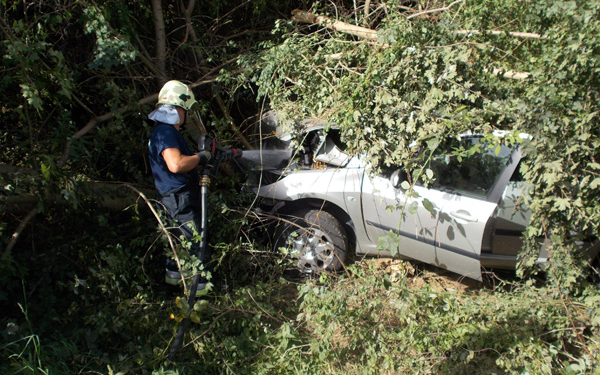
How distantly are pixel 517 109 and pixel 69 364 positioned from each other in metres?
3.88

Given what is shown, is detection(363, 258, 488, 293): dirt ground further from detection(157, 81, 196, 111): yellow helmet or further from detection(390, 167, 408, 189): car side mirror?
detection(157, 81, 196, 111): yellow helmet

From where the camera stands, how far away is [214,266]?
→ 165 inches

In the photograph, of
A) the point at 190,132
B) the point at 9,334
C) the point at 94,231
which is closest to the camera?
the point at 9,334

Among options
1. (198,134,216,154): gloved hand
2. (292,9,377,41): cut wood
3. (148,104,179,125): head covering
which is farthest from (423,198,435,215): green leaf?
(292,9,377,41): cut wood

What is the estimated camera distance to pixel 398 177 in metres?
3.99

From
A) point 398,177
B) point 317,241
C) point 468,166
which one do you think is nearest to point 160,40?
point 317,241

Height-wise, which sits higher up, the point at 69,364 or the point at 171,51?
the point at 171,51

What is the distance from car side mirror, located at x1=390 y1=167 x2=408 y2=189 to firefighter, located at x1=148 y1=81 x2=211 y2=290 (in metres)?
1.65

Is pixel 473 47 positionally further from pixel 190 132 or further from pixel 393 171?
pixel 190 132

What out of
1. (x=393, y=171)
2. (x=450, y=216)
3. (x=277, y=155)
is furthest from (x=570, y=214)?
(x=277, y=155)

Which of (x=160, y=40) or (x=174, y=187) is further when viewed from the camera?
(x=160, y=40)

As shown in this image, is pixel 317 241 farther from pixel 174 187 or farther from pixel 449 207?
pixel 174 187

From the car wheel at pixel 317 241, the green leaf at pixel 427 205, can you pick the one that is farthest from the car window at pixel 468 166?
the car wheel at pixel 317 241

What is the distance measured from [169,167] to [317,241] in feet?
5.49
